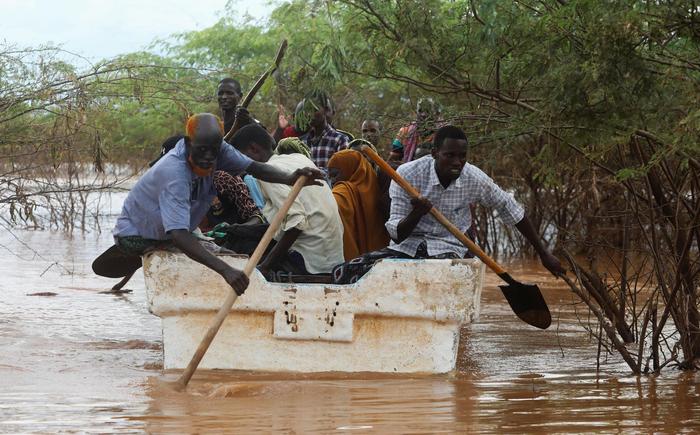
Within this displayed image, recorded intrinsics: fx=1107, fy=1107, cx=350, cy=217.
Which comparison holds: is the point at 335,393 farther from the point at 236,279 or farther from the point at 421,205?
the point at 421,205

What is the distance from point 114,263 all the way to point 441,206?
196 centimetres

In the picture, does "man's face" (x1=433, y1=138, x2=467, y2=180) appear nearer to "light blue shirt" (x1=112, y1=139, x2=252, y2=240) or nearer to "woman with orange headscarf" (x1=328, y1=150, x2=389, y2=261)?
"woman with orange headscarf" (x1=328, y1=150, x2=389, y2=261)

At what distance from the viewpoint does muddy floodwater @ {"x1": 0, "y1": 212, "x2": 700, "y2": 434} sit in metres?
4.76

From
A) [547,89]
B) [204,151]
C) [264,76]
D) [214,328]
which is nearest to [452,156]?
[547,89]

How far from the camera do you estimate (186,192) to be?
5.45m

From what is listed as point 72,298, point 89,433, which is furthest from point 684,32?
point 72,298

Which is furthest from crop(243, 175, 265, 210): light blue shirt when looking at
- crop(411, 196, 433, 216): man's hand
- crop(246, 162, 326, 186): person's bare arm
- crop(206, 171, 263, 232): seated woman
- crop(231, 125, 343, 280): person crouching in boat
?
crop(411, 196, 433, 216): man's hand

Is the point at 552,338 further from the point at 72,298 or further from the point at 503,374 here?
the point at 72,298

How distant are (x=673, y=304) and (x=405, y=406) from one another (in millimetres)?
1652

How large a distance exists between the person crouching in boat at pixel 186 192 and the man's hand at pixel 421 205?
20.3 inches

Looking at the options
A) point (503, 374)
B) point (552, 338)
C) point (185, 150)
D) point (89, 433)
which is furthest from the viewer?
point (552, 338)

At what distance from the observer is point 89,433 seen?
14.8 feet

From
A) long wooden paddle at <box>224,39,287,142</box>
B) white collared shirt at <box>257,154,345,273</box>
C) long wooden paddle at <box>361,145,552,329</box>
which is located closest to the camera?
long wooden paddle at <box>361,145,552,329</box>

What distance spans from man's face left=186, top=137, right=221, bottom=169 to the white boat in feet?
1.79
